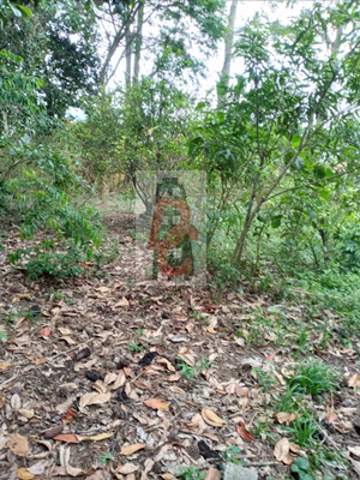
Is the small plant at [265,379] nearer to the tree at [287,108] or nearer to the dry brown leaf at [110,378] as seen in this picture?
the dry brown leaf at [110,378]

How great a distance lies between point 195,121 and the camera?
2.80 metres

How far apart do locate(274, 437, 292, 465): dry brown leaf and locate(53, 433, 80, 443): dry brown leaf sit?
0.78m

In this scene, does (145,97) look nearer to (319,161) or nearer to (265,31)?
(265,31)

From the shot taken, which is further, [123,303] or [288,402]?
[123,303]

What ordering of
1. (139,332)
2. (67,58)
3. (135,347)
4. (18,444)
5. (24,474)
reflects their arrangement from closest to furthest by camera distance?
(24,474)
(18,444)
(135,347)
(139,332)
(67,58)

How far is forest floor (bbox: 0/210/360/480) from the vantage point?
119cm

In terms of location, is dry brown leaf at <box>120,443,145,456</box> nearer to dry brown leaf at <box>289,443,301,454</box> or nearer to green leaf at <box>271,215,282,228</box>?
dry brown leaf at <box>289,443,301,454</box>

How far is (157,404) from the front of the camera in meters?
1.45

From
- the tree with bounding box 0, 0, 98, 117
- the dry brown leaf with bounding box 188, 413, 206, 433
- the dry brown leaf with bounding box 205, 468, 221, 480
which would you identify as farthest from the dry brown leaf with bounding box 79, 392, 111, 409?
the tree with bounding box 0, 0, 98, 117

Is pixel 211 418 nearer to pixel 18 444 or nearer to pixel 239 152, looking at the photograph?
pixel 18 444

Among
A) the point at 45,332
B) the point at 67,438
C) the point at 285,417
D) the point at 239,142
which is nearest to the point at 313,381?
the point at 285,417

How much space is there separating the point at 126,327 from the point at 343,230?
2588 millimetres

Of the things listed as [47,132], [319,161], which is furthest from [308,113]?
[47,132]

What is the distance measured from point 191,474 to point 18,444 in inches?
25.7
